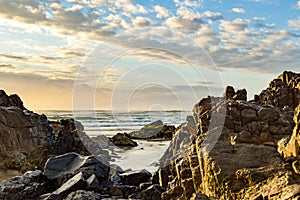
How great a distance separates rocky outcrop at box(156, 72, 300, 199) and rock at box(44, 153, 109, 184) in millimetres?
2895

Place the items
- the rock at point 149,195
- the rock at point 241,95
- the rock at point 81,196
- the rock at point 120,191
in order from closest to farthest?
the rock at point 81,196 < the rock at point 149,195 < the rock at point 120,191 < the rock at point 241,95

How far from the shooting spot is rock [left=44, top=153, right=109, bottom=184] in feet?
59.0

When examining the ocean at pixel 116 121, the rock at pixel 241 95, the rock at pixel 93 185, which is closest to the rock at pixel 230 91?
the rock at pixel 241 95

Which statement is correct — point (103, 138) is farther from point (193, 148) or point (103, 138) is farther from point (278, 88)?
point (193, 148)

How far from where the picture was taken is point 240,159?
1148 centimetres

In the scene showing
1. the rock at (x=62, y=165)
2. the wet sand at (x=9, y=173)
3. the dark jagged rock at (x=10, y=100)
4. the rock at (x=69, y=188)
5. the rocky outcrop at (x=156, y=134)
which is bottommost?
the wet sand at (x=9, y=173)

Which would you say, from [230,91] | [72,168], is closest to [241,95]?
[230,91]

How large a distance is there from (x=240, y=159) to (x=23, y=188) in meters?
9.62

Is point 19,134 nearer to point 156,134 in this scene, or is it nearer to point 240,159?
point 156,134

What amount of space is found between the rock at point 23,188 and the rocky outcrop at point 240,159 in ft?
18.9

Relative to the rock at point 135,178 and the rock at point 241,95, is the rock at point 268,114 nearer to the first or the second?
the rock at point 135,178

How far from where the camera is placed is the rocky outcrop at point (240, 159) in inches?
379

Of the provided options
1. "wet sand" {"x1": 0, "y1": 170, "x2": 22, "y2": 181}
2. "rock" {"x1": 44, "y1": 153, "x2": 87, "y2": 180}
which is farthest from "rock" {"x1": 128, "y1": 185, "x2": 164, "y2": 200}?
"wet sand" {"x1": 0, "y1": 170, "x2": 22, "y2": 181}

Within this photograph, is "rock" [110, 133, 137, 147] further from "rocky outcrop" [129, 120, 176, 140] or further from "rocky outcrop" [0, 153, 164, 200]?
"rocky outcrop" [0, 153, 164, 200]
